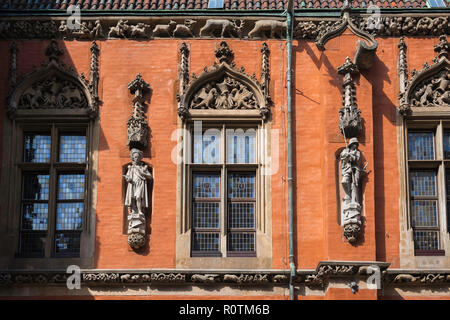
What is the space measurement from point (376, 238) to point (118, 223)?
4.86 metres

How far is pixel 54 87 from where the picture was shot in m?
19.5

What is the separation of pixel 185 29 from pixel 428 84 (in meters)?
4.94

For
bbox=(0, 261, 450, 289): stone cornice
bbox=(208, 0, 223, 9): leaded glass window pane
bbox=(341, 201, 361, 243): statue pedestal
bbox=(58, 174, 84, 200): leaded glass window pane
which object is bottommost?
bbox=(0, 261, 450, 289): stone cornice

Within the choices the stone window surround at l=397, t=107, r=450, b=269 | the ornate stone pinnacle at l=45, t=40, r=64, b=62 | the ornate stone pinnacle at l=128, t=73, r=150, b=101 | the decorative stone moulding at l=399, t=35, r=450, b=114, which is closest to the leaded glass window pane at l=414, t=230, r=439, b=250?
the stone window surround at l=397, t=107, r=450, b=269

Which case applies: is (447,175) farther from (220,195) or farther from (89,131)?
(89,131)

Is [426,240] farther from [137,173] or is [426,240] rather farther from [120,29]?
[120,29]

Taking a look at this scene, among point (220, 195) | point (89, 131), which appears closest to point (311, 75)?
point (220, 195)

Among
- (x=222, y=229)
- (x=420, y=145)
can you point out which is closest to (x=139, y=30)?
(x=222, y=229)

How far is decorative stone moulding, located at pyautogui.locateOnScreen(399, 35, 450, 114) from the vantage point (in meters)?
19.2

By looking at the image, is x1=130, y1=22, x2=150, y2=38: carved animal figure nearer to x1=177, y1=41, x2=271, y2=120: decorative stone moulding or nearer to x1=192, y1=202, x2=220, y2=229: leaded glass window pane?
x1=177, y1=41, x2=271, y2=120: decorative stone moulding

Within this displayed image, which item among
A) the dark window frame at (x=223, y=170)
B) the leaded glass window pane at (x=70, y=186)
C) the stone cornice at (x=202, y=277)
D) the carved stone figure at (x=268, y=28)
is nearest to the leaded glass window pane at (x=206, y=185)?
the dark window frame at (x=223, y=170)

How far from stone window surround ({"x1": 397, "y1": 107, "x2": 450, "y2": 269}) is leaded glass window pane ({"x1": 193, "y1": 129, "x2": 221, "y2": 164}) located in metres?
3.54

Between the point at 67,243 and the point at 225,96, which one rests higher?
the point at 225,96
